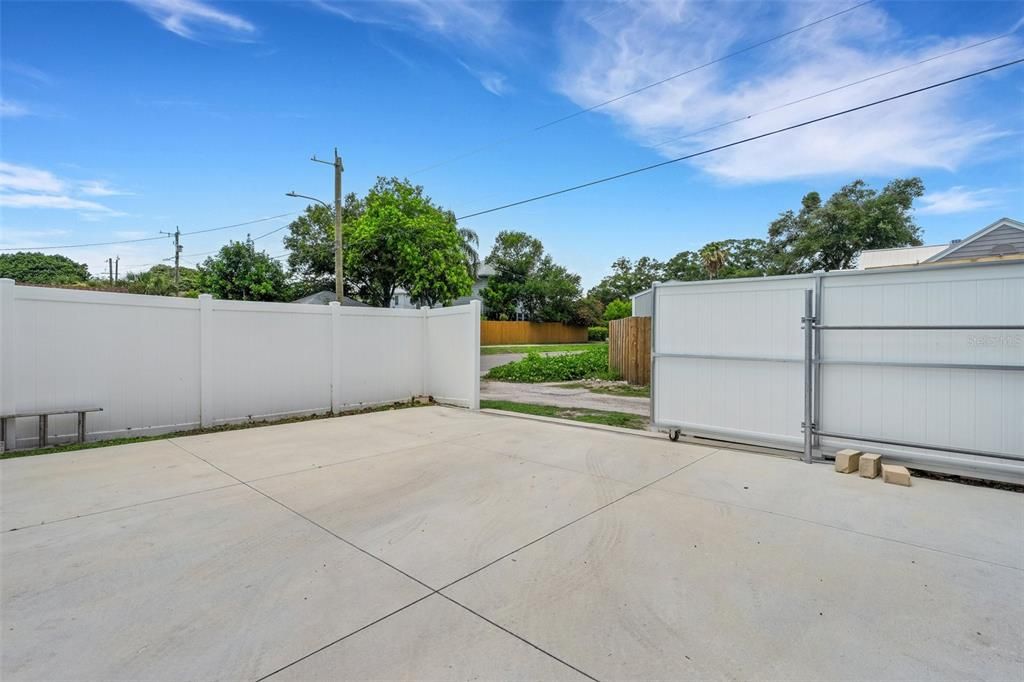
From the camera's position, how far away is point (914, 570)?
108 inches

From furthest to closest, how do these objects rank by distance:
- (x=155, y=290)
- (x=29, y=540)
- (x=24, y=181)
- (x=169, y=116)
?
(x=155, y=290)
(x=24, y=181)
(x=169, y=116)
(x=29, y=540)

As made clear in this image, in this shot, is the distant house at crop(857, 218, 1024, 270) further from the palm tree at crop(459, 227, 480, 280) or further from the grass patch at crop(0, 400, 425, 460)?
the palm tree at crop(459, 227, 480, 280)

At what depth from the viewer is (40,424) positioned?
5715 millimetres

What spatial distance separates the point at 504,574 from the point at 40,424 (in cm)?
665

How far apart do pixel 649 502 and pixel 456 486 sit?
1795 mm

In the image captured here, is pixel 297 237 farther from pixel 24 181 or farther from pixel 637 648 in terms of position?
pixel 637 648

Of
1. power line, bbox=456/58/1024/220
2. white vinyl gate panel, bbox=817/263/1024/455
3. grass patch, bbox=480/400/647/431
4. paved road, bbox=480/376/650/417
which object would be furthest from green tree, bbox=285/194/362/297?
white vinyl gate panel, bbox=817/263/1024/455

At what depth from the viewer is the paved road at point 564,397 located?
920 cm

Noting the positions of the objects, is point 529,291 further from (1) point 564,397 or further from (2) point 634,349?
(1) point 564,397

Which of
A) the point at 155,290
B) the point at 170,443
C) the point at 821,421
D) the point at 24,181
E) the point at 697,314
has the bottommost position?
the point at 170,443

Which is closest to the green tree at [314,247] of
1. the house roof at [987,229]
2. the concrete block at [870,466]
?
the concrete block at [870,466]

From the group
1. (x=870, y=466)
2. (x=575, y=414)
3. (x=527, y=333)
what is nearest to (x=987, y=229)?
(x=870, y=466)

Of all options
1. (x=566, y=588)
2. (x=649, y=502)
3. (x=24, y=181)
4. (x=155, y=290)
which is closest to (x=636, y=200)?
(x=649, y=502)

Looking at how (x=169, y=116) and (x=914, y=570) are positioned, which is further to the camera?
(x=169, y=116)
